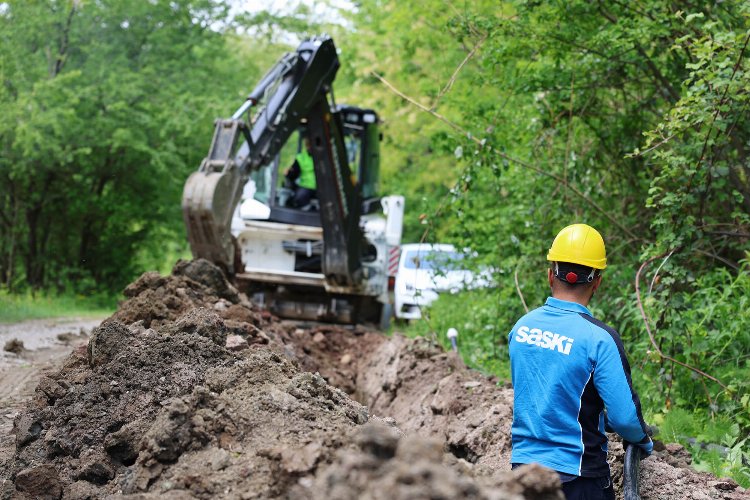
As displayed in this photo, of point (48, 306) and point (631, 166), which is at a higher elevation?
point (631, 166)

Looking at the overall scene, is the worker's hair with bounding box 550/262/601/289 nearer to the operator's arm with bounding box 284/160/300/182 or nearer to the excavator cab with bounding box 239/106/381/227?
the excavator cab with bounding box 239/106/381/227

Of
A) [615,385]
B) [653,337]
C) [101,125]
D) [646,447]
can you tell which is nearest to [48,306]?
[101,125]

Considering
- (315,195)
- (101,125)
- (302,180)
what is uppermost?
(101,125)

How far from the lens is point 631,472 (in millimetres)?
4352

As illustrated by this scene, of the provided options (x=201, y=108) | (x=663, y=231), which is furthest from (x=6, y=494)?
(x=201, y=108)

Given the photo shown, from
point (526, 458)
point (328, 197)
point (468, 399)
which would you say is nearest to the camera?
point (526, 458)

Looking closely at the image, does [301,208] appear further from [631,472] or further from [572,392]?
[572,392]

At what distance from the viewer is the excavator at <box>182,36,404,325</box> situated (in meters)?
10.8

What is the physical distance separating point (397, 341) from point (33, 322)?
23.0ft

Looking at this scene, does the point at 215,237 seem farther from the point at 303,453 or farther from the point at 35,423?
the point at 303,453

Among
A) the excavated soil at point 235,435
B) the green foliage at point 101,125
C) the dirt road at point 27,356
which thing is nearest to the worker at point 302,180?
the dirt road at point 27,356

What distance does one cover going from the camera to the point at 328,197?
1371 cm

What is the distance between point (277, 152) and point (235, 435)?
7.70 meters

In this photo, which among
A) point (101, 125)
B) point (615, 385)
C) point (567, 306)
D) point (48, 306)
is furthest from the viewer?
point (101, 125)
